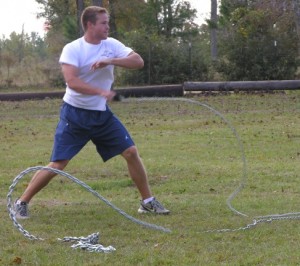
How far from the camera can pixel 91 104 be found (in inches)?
286

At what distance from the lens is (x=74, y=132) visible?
7.34m

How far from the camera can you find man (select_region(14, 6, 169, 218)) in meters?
7.12

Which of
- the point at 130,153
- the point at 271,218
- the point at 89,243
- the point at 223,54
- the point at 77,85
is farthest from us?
the point at 223,54

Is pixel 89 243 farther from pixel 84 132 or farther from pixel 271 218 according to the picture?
pixel 271 218

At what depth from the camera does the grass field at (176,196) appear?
232 inches

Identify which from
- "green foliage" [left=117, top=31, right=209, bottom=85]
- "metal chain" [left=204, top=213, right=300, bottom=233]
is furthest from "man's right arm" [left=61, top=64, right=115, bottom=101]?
"green foliage" [left=117, top=31, right=209, bottom=85]

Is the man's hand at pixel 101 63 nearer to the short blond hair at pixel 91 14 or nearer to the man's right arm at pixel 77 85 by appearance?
the man's right arm at pixel 77 85

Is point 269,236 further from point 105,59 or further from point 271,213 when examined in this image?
point 105,59

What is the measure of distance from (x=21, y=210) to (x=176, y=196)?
6.07ft

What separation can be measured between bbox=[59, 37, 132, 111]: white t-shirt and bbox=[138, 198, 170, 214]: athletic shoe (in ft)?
3.04

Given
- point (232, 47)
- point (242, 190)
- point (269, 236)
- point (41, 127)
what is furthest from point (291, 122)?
point (232, 47)

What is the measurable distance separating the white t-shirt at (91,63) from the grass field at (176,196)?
2.00 feet

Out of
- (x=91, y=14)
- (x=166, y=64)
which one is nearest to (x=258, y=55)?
(x=166, y=64)

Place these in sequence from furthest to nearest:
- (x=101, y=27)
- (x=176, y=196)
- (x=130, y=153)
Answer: (x=176, y=196)
(x=130, y=153)
(x=101, y=27)
